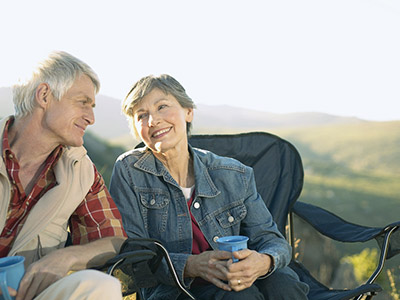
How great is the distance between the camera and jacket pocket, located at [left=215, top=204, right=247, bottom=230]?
7.39 ft

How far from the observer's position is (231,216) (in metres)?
2.27

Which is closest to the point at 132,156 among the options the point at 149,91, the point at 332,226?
the point at 149,91

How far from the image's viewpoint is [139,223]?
213 cm

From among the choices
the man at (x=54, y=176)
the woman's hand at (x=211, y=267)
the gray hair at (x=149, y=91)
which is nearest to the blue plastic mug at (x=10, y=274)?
the man at (x=54, y=176)

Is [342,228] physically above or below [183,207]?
below

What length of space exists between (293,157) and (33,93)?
1.57 metres

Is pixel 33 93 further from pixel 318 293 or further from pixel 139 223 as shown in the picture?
pixel 318 293

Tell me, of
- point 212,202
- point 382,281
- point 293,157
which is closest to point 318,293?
point 212,202

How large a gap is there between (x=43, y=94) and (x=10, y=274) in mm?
789

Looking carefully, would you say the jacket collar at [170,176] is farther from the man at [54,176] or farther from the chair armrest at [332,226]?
the chair armrest at [332,226]

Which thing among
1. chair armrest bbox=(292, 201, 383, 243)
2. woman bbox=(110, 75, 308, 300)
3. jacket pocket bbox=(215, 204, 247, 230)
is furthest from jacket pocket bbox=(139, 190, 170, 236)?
chair armrest bbox=(292, 201, 383, 243)

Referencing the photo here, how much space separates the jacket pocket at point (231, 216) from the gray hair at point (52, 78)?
85 cm

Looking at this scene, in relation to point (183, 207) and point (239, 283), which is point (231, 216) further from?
point (239, 283)

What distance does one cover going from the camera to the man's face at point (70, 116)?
1905 millimetres
